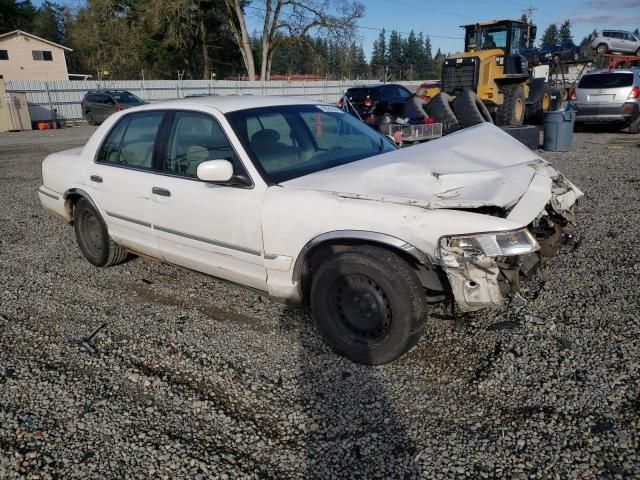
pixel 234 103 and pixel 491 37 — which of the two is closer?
pixel 234 103

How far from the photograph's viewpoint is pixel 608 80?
13.7m

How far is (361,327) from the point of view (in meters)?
3.17

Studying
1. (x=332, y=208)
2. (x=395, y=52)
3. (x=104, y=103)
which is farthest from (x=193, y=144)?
(x=395, y=52)

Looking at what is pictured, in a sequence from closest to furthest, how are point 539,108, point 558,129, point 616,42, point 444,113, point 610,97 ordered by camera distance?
1. point 444,113
2. point 558,129
3. point 610,97
4. point 539,108
5. point 616,42

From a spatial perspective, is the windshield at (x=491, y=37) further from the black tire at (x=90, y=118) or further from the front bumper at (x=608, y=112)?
the black tire at (x=90, y=118)

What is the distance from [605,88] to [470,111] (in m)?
6.18

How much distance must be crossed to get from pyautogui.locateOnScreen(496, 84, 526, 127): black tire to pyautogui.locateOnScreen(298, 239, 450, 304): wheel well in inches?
474

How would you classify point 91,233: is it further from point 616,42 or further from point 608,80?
point 616,42

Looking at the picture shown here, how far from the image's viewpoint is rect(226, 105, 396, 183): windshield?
3.58 m

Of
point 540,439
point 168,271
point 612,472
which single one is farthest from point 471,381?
point 168,271

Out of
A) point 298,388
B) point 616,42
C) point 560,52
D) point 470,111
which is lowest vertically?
point 298,388

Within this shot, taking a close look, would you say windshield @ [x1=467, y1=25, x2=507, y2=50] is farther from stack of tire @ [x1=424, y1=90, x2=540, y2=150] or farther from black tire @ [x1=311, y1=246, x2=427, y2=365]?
black tire @ [x1=311, y1=246, x2=427, y2=365]

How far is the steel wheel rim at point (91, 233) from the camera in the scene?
495 cm

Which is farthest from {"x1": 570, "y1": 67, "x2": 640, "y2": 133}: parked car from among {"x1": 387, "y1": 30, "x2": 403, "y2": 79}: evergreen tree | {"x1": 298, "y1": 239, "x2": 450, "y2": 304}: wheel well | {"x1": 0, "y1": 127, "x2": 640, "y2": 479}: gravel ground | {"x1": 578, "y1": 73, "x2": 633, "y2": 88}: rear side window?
{"x1": 387, "y1": 30, "x2": 403, "y2": 79}: evergreen tree
